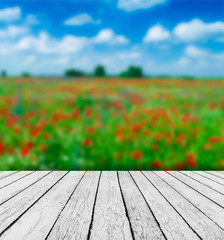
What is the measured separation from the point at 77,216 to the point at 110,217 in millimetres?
153

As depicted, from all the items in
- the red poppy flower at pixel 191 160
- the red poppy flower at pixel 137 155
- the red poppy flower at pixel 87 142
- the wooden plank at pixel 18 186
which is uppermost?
the red poppy flower at pixel 87 142

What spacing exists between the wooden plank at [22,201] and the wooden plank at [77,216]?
0.67 ft

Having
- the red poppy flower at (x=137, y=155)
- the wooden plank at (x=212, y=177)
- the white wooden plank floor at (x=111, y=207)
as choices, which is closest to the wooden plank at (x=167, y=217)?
the white wooden plank floor at (x=111, y=207)

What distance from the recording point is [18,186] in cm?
212

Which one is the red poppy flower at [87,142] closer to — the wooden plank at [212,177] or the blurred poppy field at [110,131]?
the blurred poppy field at [110,131]

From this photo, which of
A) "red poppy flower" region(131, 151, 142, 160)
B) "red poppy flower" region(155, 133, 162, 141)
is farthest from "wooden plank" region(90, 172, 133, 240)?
"red poppy flower" region(155, 133, 162, 141)

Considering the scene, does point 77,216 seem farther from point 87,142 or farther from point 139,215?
point 87,142

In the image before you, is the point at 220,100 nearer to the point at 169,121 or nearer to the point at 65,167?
the point at 169,121

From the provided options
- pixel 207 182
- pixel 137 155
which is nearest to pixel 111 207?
Answer: pixel 207 182

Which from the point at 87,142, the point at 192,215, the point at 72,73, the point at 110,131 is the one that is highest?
the point at 72,73

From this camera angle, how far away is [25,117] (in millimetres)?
3941

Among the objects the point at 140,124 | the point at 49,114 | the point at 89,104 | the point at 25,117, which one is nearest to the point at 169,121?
the point at 140,124

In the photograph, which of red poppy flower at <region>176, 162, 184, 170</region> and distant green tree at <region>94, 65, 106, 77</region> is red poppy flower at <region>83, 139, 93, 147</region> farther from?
distant green tree at <region>94, 65, 106, 77</region>

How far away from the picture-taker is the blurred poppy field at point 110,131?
3324 millimetres
